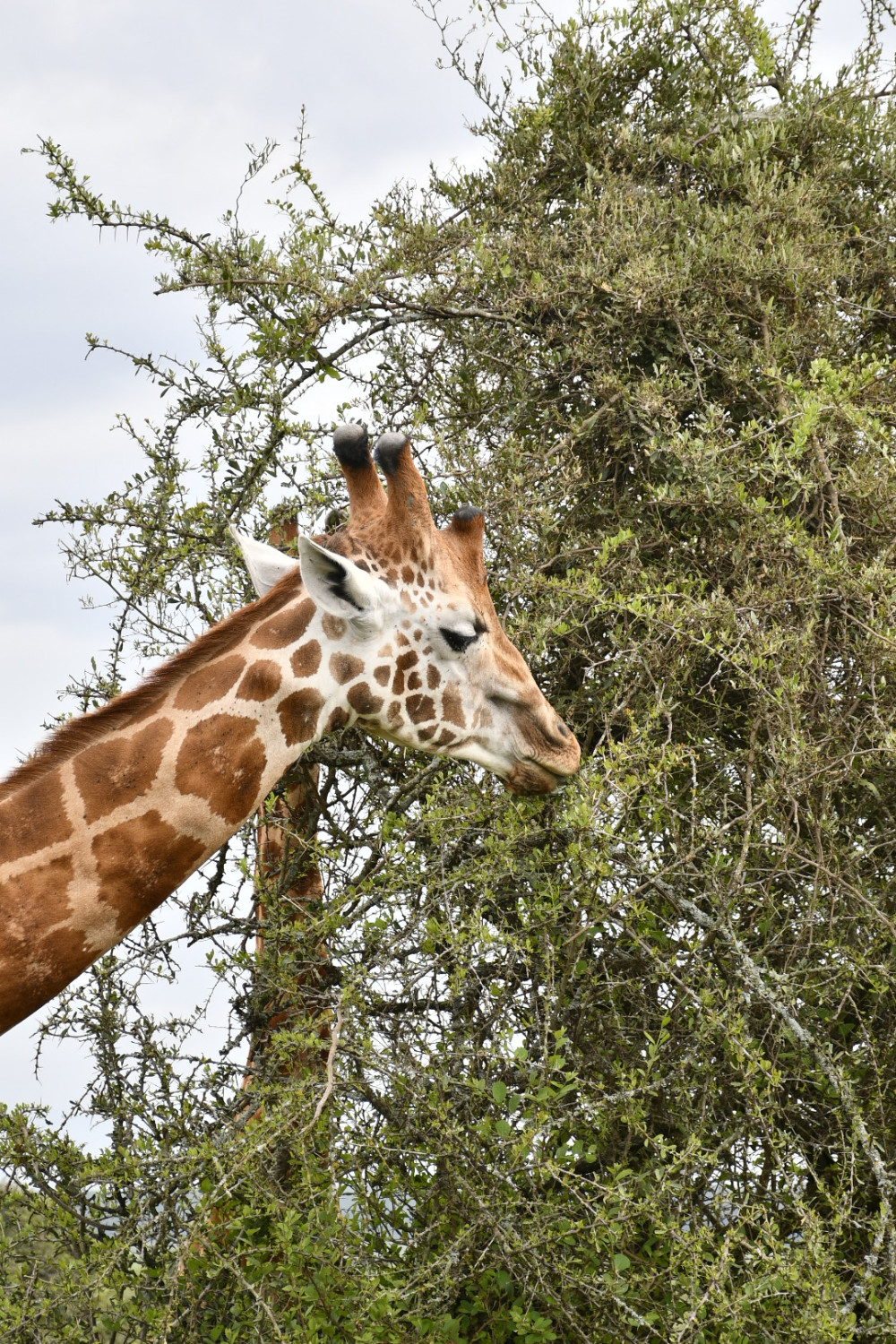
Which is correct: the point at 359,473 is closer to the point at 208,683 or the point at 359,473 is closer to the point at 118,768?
the point at 208,683

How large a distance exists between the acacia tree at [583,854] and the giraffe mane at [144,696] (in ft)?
2.49

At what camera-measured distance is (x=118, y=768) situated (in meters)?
3.06

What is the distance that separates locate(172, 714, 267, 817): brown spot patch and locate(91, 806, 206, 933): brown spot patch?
104 mm

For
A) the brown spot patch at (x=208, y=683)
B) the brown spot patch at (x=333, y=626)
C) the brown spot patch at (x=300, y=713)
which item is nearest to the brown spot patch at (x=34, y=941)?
the brown spot patch at (x=208, y=683)

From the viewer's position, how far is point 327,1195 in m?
3.44

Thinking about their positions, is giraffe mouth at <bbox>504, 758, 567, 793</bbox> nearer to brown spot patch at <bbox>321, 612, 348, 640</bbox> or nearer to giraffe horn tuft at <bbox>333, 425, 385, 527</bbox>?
brown spot patch at <bbox>321, 612, 348, 640</bbox>

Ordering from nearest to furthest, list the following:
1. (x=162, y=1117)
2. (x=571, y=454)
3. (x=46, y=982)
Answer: (x=46, y=982) → (x=162, y=1117) → (x=571, y=454)

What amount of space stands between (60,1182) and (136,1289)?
464mm

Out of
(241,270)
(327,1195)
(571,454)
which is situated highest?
(241,270)

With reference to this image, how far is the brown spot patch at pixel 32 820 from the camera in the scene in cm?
297

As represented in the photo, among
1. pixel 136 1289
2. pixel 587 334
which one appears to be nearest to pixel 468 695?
pixel 587 334

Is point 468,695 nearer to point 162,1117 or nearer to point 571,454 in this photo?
point 571,454

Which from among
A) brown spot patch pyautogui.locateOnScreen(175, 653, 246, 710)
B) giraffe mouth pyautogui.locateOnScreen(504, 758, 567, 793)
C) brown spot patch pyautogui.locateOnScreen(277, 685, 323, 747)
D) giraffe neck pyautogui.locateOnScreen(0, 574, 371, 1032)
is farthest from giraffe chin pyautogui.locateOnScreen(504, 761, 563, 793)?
brown spot patch pyautogui.locateOnScreen(175, 653, 246, 710)

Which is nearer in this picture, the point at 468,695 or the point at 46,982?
the point at 46,982
